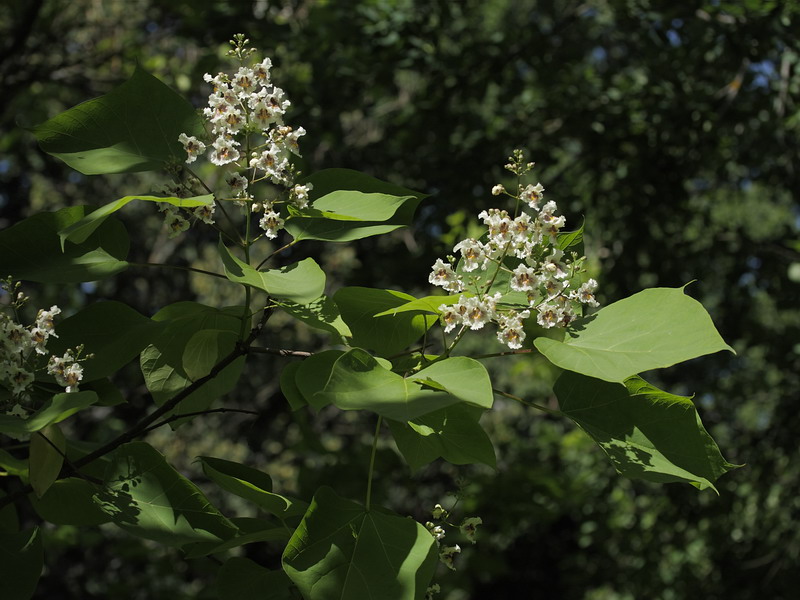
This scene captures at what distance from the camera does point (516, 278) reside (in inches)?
41.1

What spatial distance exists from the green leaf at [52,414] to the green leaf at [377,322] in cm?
35

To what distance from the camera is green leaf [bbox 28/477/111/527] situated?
1139mm

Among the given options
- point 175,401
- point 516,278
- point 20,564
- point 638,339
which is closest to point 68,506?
point 20,564

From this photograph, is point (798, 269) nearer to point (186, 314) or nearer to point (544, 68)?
point (544, 68)

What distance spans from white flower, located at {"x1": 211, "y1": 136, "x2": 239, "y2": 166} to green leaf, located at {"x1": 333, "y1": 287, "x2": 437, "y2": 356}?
22 centimetres

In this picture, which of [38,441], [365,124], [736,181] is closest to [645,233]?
[736,181]

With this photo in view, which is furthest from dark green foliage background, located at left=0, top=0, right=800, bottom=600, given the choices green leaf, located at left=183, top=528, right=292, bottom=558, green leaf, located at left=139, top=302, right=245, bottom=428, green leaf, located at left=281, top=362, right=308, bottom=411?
green leaf, located at left=281, top=362, right=308, bottom=411

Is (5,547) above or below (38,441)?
below

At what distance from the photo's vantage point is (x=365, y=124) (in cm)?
575

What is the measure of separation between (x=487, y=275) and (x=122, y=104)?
0.53 meters

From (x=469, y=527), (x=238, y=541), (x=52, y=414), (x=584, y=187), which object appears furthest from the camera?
(x=584, y=187)

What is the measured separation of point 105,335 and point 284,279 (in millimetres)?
315

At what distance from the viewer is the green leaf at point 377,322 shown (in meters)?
1.09

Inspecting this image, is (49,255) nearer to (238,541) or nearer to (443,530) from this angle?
(238,541)
